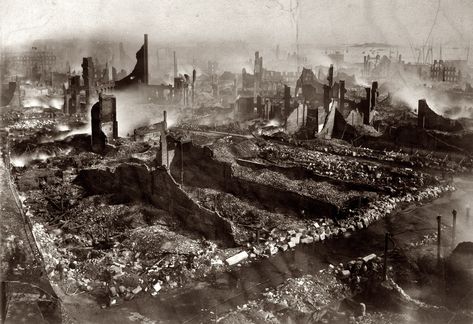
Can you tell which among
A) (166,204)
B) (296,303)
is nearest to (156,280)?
(296,303)

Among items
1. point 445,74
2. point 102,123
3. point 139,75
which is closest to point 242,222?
point 102,123

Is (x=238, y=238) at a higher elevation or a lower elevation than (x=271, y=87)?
lower

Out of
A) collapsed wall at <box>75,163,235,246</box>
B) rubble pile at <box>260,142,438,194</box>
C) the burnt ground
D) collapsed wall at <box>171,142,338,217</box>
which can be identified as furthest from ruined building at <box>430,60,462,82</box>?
collapsed wall at <box>75,163,235,246</box>

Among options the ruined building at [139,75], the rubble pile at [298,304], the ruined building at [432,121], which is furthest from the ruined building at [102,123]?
the ruined building at [139,75]

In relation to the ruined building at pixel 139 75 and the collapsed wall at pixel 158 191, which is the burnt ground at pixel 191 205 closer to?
the collapsed wall at pixel 158 191

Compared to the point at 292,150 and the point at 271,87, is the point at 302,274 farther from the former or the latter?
the point at 271,87

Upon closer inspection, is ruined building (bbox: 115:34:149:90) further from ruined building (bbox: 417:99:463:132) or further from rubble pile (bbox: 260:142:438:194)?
ruined building (bbox: 417:99:463:132)

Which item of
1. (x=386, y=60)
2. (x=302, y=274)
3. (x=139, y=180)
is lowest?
(x=302, y=274)
